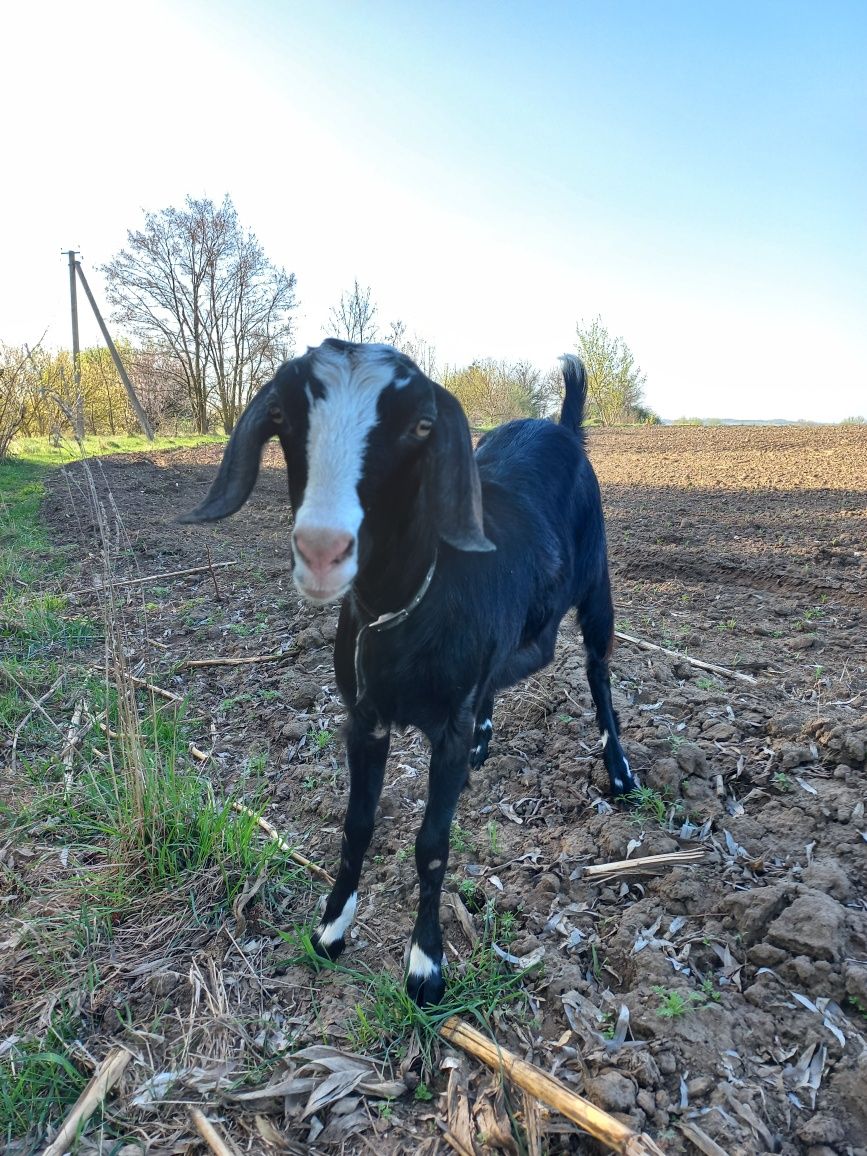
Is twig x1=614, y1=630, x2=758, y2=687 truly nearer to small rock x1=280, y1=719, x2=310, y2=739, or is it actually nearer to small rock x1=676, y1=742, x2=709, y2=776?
small rock x1=676, y1=742, x2=709, y2=776

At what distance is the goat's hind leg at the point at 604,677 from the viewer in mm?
3043

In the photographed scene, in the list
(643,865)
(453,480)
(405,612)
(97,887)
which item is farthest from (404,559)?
(97,887)

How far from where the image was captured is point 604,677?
328 cm

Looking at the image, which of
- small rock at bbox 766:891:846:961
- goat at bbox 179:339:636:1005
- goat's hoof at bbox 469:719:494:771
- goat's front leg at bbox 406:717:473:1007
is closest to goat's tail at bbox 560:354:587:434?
goat at bbox 179:339:636:1005

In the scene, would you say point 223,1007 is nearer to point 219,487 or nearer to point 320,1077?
point 320,1077

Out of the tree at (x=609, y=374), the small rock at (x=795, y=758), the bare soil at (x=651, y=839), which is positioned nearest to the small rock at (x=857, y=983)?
the bare soil at (x=651, y=839)

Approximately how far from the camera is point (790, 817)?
267cm

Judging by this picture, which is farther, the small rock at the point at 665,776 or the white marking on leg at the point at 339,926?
the small rock at the point at 665,776

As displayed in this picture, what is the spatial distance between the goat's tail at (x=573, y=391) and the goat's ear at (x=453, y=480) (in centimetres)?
185

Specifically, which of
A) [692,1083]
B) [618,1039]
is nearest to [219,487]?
[618,1039]

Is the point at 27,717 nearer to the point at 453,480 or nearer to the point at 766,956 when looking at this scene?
the point at 453,480

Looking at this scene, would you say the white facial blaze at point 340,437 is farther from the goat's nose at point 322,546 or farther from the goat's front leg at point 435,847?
the goat's front leg at point 435,847

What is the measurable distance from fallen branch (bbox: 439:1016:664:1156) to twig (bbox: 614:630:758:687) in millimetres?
2531

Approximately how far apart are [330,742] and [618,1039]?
1.95 meters
